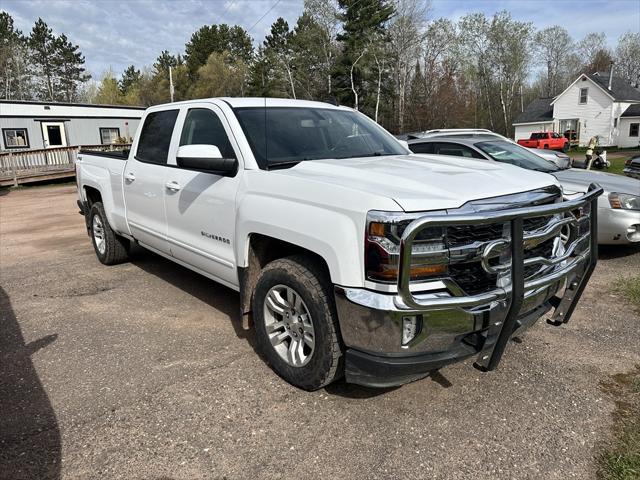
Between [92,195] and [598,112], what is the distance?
160 feet

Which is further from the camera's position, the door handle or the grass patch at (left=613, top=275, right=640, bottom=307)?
the grass patch at (left=613, top=275, right=640, bottom=307)

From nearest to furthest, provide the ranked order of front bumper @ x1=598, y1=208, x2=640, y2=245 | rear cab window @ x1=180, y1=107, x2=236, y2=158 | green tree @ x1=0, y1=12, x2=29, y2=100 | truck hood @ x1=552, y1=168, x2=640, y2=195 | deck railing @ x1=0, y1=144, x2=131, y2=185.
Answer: rear cab window @ x1=180, y1=107, x2=236, y2=158
front bumper @ x1=598, y1=208, x2=640, y2=245
truck hood @ x1=552, y1=168, x2=640, y2=195
deck railing @ x1=0, y1=144, x2=131, y2=185
green tree @ x1=0, y1=12, x2=29, y2=100

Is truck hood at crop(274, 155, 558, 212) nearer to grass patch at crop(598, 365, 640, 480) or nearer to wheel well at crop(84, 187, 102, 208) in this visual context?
grass patch at crop(598, 365, 640, 480)

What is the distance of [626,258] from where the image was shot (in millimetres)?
6398

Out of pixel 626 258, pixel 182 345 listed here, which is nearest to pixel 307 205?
pixel 182 345

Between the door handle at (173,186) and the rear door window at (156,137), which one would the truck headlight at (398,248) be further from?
the rear door window at (156,137)

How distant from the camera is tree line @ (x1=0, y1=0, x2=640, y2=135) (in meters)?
41.6

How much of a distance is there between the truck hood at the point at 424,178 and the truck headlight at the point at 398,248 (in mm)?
110

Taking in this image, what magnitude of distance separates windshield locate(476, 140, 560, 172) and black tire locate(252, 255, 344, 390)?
15.6 feet

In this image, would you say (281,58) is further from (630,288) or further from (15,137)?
(630,288)

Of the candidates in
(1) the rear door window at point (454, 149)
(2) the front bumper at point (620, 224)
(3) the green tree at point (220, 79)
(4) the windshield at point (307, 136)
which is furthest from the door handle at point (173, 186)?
(3) the green tree at point (220, 79)

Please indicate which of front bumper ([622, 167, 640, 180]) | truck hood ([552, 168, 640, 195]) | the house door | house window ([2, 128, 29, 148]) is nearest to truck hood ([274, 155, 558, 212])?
truck hood ([552, 168, 640, 195])

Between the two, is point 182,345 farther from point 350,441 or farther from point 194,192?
point 350,441

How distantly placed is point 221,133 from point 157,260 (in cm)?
342
